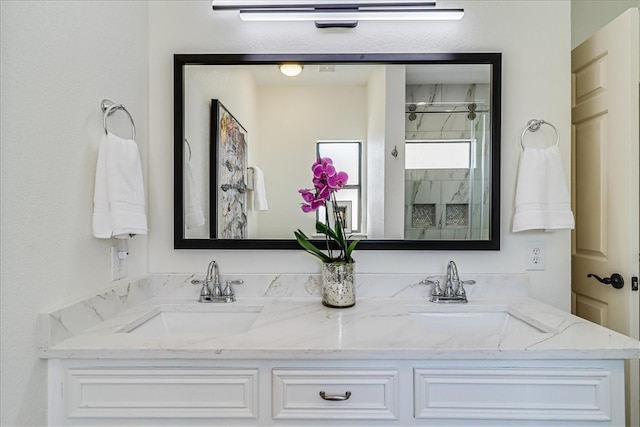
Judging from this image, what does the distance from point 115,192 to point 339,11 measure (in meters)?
1.06

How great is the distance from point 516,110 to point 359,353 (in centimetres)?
118

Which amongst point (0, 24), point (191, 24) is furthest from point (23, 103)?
point (191, 24)

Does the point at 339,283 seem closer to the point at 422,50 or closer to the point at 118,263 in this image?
the point at 118,263

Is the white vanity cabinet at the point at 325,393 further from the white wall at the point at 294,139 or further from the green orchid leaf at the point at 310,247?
the white wall at the point at 294,139

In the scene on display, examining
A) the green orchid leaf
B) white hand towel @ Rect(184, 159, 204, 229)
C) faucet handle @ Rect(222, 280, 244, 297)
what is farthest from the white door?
white hand towel @ Rect(184, 159, 204, 229)

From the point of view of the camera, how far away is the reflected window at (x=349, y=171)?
4.81 ft

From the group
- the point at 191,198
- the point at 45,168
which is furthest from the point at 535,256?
the point at 45,168

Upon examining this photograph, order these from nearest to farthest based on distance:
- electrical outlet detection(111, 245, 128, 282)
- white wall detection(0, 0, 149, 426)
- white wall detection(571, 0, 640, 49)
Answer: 1. white wall detection(0, 0, 149, 426)
2. electrical outlet detection(111, 245, 128, 282)
3. white wall detection(571, 0, 640, 49)

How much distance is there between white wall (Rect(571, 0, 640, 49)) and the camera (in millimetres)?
1954

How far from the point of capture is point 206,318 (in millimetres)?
1396

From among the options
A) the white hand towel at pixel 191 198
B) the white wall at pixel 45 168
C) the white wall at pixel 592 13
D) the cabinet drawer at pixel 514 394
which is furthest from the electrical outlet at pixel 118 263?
the white wall at pixel 592 13

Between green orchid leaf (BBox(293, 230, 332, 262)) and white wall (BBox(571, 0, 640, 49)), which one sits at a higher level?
white wall (BBox(571, 0, 640, 49))

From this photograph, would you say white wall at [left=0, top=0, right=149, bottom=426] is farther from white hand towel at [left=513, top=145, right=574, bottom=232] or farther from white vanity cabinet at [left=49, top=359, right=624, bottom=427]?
white hand towel at [left=513, top=145, right=574, bottom=232]

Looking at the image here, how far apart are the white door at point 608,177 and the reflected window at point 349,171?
985 millimetres
